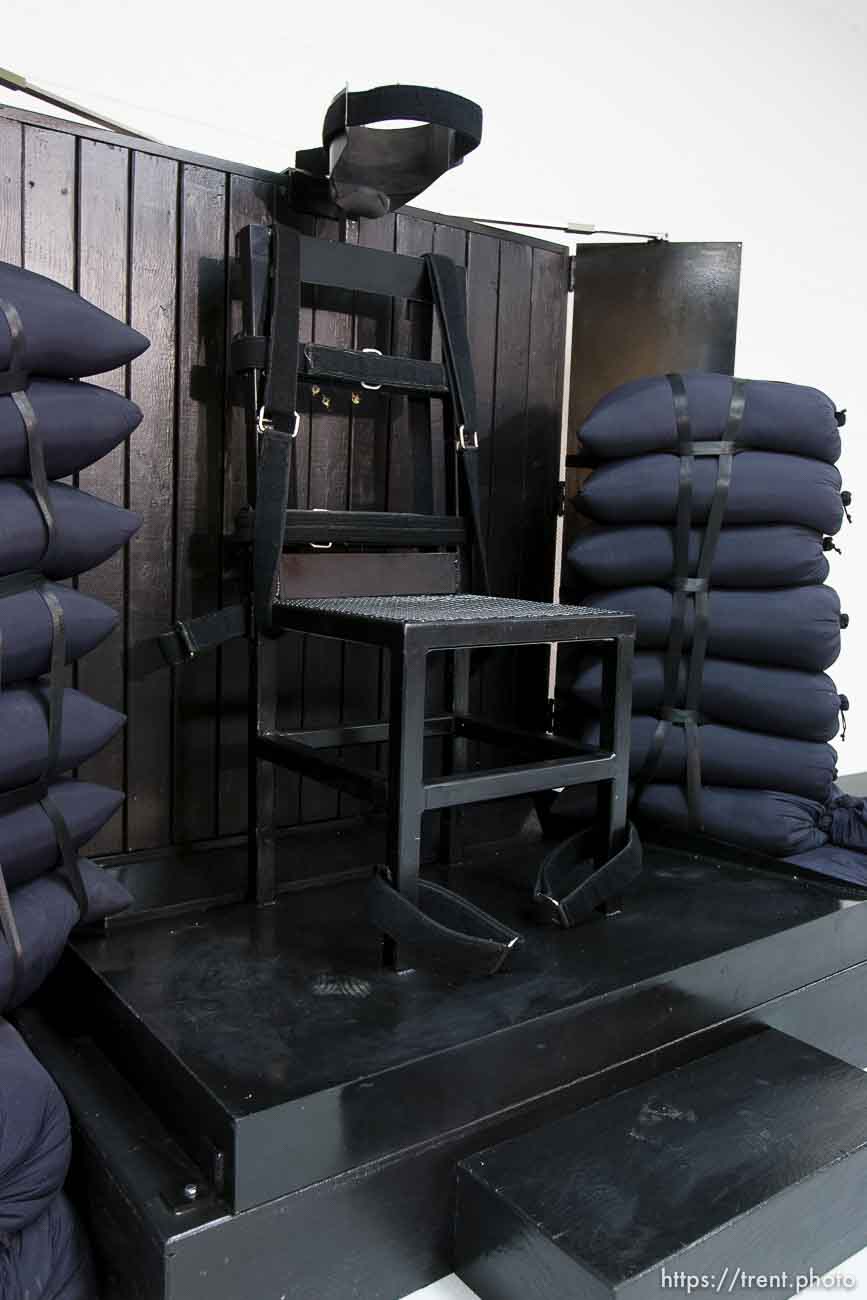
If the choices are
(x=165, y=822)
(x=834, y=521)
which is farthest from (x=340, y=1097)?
(x=834, y=521)

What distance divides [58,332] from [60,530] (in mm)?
242

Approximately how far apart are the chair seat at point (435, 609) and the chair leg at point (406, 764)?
0.21ft

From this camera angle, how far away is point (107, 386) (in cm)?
176

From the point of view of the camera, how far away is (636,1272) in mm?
1106

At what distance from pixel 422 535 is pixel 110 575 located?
51 centimetres

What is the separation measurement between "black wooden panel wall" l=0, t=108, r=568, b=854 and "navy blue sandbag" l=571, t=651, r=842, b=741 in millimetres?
514

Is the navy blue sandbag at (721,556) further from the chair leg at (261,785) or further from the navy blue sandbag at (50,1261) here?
the navy blue sandbag at (50,1261)

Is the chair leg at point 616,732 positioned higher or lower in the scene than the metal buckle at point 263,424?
lower

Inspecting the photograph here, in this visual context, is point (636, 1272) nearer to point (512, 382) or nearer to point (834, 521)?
point (834, 521)

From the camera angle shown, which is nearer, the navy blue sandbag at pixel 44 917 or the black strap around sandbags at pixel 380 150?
the navy blue sandbag at pixel 44 917

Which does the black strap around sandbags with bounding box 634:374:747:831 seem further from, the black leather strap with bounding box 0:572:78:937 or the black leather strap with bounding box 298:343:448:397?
the black leather strap with bounding box 0:572:78:937

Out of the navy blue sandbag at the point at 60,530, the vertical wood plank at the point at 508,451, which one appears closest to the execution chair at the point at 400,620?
the navy blue sandbag at the point at 60,530

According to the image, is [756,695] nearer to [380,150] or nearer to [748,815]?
[748,815]

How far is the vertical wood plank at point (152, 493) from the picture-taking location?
1.76m
